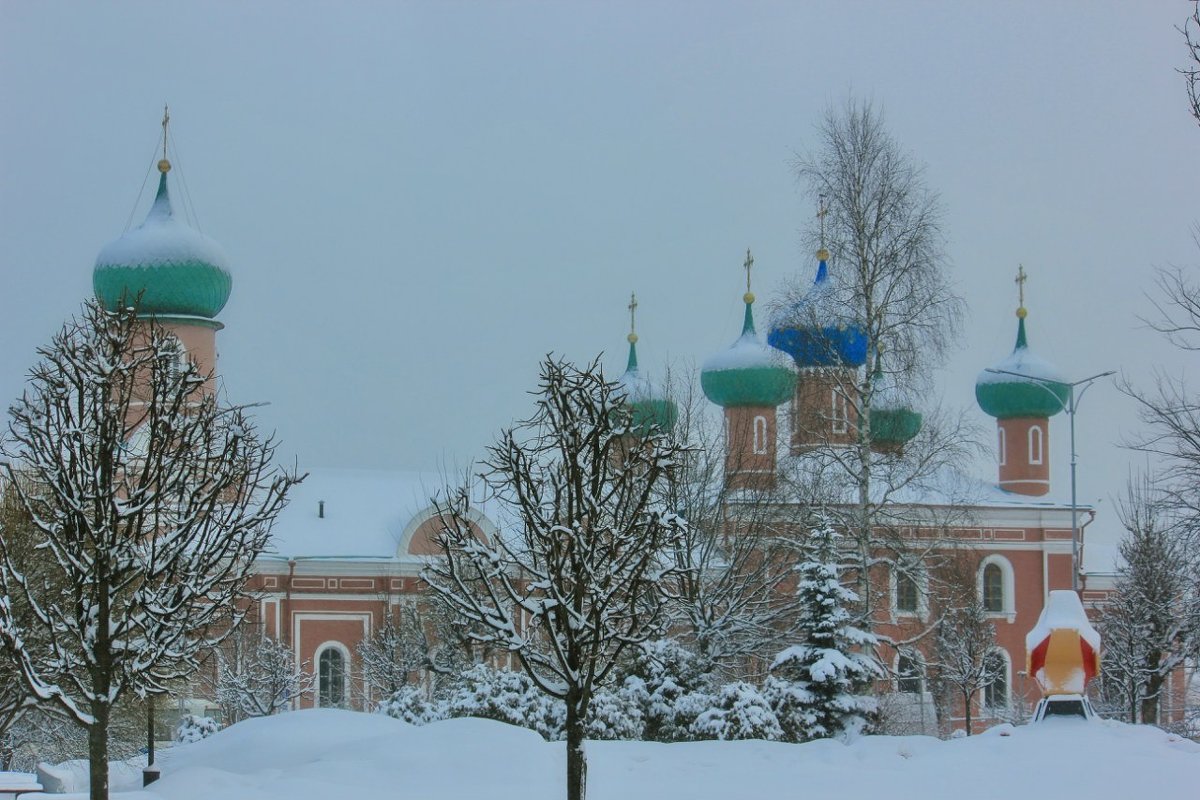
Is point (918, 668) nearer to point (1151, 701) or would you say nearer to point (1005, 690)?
point (1151, 701)

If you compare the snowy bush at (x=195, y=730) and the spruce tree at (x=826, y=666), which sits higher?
the spruce tree at (x=826, y=666)

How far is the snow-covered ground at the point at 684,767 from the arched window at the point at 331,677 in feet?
62.2

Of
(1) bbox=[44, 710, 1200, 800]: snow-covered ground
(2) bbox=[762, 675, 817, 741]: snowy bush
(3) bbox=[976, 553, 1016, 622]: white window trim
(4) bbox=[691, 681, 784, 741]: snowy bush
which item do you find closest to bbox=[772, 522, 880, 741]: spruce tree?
(2) bbox=[762, 675, 817, 741]: snowy bush

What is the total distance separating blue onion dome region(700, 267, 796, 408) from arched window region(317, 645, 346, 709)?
10.6 metres

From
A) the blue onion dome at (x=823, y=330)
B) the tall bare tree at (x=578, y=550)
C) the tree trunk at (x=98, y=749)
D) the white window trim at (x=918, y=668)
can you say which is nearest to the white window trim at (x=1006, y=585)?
the white window trim at (x=918, y=668)

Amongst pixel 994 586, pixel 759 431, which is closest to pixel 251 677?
pixel 759 431

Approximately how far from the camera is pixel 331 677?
1524 inches

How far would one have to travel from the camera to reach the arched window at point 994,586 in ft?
137

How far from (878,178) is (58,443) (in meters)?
13.7

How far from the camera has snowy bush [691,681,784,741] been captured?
2108cm

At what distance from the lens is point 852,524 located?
24641mm

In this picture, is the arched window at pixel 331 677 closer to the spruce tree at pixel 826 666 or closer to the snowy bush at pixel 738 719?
the spruce tree at pixel 826 666

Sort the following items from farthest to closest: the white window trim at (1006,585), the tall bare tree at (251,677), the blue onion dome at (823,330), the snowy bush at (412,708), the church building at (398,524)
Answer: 1. the white window trim at (1006,585)
2. the church building at (398,524)
3. the tall bare tree at (251,677)
4. the snowy bush at (412,708)
5. the blue onion dome at (823,330)

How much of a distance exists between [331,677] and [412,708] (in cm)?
1448
